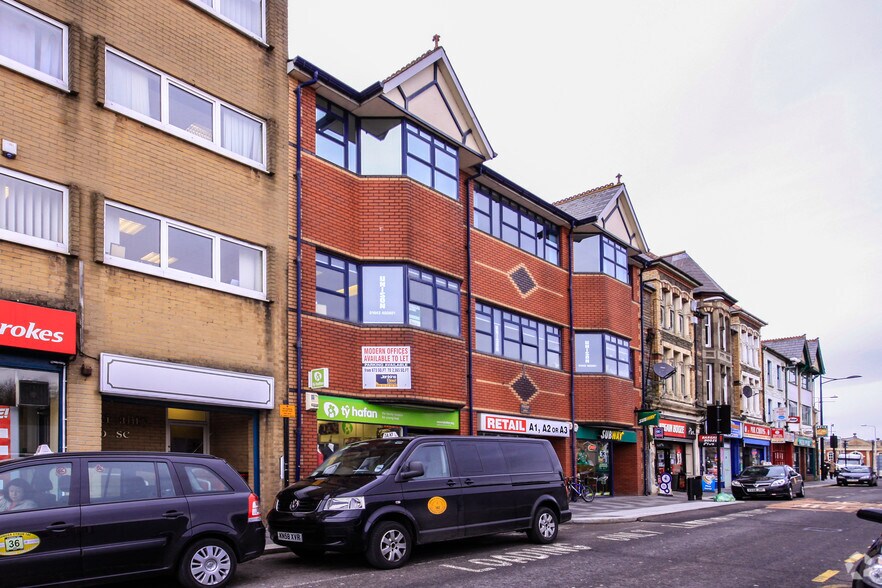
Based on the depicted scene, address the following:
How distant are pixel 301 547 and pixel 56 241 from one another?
6194mm

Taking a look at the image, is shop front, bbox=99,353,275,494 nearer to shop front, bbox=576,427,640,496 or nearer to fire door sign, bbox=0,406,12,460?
fire door sign, bbox=0,406,12,460

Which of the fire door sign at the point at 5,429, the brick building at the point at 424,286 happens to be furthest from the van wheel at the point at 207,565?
the brick building at the point at 424,286

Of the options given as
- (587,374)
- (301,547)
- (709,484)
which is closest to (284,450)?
(301,547)

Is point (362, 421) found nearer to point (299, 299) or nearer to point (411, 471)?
point (299, 299)

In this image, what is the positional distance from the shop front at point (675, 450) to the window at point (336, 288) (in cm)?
1715

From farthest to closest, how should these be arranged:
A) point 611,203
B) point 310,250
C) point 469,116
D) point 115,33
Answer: point 611,203, point 469,116, point 310,250, point 115,33

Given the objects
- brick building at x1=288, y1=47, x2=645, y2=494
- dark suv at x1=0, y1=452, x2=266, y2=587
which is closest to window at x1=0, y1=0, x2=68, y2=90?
brick building at x1=288, y1=47, x2=645, y2=494

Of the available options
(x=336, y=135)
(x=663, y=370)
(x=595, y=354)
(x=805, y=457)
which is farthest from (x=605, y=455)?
(x=805, y=457)

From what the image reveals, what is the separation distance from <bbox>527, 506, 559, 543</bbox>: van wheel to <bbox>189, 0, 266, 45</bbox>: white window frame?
1084 centimetres

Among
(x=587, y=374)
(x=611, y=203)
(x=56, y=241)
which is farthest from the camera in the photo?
(x=611, y=203)

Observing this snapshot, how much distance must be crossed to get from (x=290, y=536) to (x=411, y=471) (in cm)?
183

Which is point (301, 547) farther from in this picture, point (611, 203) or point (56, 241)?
point (611, 203)

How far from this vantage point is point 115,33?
13.9 m

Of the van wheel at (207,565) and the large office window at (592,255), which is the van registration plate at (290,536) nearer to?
the van wheel at (207,565)
